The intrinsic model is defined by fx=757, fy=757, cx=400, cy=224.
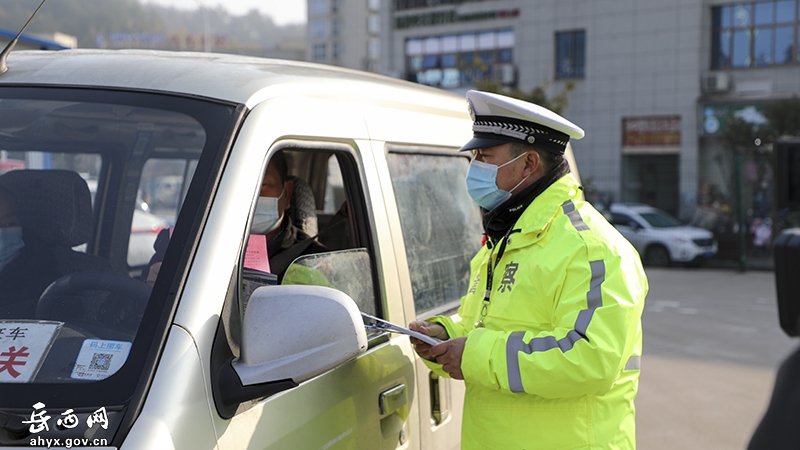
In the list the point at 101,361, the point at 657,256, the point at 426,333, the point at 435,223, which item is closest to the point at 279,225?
the point at 435,223

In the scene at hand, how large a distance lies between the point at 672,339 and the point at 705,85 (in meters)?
22.7

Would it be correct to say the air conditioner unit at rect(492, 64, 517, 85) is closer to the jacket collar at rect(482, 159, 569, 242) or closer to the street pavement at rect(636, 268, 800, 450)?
the street pavement at rect(636, 268, 800, 450)

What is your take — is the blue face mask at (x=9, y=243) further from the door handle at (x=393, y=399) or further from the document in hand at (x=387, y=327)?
the door handle at (x=393, y=399)

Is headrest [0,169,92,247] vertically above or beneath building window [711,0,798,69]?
beneath

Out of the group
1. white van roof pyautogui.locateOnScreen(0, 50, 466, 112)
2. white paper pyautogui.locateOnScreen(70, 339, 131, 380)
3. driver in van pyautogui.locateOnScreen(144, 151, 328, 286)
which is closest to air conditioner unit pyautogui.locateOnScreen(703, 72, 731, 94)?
driver in van pyautogui.locateOnScreen(144, 151, 328, 286)

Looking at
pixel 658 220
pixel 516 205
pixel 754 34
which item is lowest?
pixel 658 220

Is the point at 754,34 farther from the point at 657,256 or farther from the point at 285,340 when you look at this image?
the point at 285,340

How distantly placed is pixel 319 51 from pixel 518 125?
8926cm

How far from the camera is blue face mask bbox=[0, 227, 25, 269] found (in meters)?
1.91

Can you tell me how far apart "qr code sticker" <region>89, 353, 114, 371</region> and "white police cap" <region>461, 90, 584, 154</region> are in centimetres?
125

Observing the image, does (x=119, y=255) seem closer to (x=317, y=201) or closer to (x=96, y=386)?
(x=96, y=386)

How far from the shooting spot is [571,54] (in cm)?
3225

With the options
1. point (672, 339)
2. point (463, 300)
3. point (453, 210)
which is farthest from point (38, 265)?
point (672, 339)

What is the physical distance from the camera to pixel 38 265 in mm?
1834
